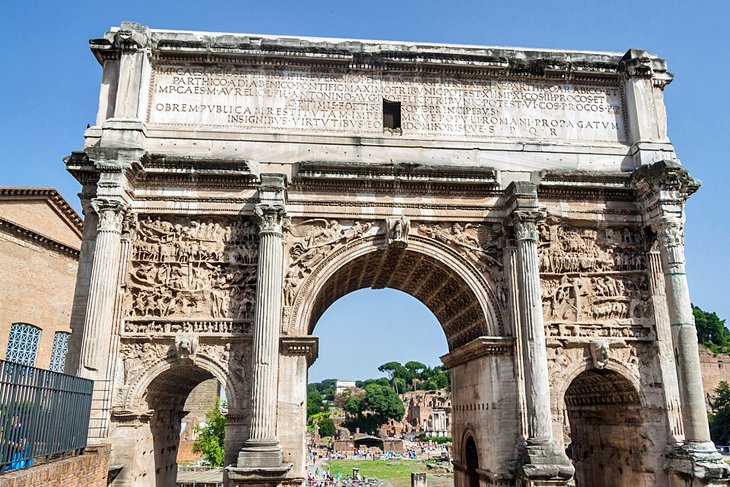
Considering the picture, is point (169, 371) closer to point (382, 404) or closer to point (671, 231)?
point (671, 231)

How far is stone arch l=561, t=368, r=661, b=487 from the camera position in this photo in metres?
12.8

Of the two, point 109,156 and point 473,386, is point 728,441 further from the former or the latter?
point 109,156

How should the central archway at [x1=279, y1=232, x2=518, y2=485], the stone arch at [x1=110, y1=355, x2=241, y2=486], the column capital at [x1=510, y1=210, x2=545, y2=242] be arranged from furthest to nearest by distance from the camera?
the column capital at [x1=510, y1=210, x2=545, y2=242] < the central archway at [x1=279, y1=232, x2=518, y2=485] < the stone arch at [x1=110, y1=355, x2=241, y2=486]

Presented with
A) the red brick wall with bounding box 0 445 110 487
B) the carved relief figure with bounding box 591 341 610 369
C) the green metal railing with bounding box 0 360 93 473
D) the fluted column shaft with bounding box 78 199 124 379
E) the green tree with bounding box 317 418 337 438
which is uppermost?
the fluted column shaft with bounding box 78 199 124 379

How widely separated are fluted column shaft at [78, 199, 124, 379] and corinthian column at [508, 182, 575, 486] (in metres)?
8.41

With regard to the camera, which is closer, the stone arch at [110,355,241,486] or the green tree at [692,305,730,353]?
the stone arch at [110,355,241,486]

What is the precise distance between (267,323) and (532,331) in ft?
17.9

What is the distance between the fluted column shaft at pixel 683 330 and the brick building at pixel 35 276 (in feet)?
80.3

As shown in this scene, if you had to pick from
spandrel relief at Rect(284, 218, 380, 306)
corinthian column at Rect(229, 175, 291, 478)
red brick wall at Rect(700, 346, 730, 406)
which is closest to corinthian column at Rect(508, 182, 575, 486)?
spandrel relief at Rect(284, 218, 380, 306)

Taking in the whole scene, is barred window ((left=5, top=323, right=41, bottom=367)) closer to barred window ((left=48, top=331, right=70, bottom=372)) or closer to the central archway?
Result: barred window ((left=48, top=331, right=70, bottom=372))

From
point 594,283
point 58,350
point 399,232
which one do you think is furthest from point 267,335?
point 58,350

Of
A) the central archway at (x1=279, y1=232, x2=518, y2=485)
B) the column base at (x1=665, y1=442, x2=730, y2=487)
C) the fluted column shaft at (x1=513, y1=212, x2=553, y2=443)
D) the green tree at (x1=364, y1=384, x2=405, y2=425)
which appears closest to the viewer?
the column base at (x1=665, y1=442, x2=730, y2=487)

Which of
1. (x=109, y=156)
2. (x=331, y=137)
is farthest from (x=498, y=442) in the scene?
(x=109, y=156)

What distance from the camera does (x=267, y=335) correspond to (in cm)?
A: 1186
